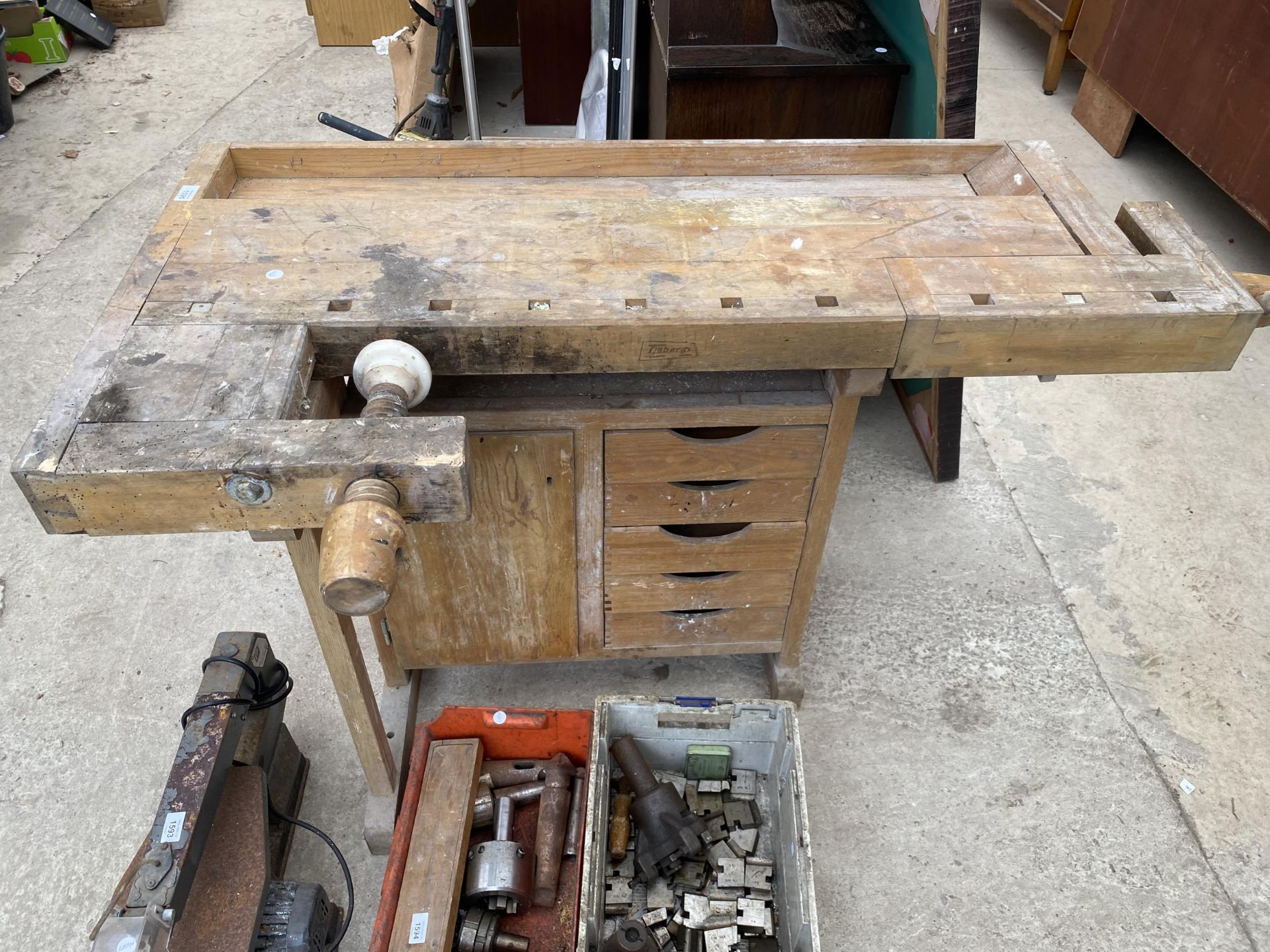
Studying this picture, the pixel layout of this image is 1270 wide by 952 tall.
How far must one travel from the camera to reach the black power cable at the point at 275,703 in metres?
1.59

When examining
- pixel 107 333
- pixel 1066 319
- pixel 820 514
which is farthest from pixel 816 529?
pixel 107 333

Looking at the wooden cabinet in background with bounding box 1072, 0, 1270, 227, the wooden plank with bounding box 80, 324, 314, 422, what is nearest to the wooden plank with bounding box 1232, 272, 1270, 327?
the wooden plank with bounding box 80, 324, 314, 422

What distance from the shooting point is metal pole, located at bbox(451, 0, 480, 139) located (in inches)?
110

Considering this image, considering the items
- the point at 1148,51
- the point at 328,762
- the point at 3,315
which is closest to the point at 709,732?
the point at 328,762

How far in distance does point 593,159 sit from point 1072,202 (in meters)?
0.86

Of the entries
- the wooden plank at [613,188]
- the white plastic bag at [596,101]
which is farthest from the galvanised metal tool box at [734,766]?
the white plastic bag at [596,101]

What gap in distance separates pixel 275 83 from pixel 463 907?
4.39 m

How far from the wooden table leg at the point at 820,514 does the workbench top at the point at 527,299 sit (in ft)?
0.32

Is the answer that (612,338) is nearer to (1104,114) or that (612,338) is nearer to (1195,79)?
(1195,79)

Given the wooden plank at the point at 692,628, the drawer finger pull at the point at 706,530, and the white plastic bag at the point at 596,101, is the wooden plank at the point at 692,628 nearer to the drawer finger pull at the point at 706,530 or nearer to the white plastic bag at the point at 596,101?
the drawer finger pull at the point at 706,530

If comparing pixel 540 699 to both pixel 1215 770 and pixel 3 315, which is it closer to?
pixel 1215 770

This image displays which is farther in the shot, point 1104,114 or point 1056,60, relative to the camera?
point 1056,60

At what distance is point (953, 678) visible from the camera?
206 cm

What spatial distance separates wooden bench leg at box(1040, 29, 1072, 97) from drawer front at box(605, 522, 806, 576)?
3.94 metres
